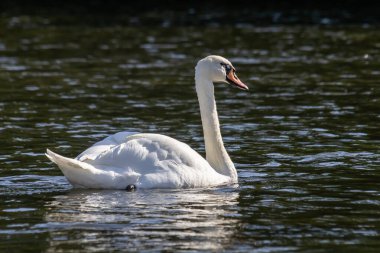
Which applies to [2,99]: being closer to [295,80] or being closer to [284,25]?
[295,80]

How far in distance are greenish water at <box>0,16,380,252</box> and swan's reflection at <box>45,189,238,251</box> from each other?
0.07 feet

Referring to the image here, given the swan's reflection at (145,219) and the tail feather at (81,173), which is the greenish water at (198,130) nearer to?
the swan's reflection at (145,219)

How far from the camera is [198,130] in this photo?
1794 cm

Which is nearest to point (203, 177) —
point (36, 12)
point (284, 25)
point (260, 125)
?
point (260, 125)

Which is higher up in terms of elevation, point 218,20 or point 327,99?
point 218,20

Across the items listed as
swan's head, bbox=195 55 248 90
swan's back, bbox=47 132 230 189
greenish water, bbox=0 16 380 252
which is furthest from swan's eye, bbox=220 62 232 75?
swan's back, bbox=47 132 230 189

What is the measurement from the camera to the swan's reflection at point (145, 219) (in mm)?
10617

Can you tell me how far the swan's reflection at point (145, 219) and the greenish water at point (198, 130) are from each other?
22 mm

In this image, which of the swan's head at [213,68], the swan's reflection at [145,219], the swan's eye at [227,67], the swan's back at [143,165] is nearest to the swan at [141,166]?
the swan's back at [143,165]

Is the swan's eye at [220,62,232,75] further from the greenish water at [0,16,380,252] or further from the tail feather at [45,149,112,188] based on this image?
the tail feather at [45,149,112,188]

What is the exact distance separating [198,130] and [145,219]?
6.40m

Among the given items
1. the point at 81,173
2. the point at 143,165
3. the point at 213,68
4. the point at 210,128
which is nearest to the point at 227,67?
the point at 213,68

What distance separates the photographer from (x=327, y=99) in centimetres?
2105

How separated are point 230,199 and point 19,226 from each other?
8.62ft
